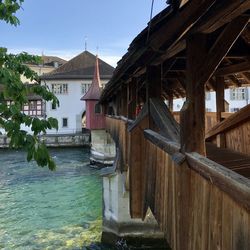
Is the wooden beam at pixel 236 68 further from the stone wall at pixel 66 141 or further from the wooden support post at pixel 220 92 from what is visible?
the stone wall at pixel 66 141

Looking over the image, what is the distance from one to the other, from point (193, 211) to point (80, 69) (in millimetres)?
38588

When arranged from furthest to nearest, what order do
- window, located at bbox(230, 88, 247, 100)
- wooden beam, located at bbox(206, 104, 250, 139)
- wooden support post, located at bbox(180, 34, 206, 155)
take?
1. window, located at bbox(230, 88, 247, 100)
2. wooden beam, located at bbox(206, 104, 250, 139)
3. wooden support post, located at bbox(180, 34, 206, 155)

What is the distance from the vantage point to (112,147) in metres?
25.8

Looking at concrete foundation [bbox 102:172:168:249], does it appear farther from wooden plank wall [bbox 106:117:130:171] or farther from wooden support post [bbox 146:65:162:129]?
wooden support post [bbox 146:65:162:129]

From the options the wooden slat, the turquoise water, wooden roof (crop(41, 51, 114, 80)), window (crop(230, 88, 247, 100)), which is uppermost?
wooden roof (crop(41, 51, 114, 80))

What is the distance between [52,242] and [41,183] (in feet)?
28.8

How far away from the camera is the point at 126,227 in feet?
32.3

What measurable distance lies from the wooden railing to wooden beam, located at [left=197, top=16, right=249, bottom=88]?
705 mm

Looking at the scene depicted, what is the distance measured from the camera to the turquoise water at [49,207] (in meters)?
10.4

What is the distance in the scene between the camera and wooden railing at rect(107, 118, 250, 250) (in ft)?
7.45

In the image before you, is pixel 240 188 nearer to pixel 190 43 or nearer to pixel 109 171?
pixel 190 43

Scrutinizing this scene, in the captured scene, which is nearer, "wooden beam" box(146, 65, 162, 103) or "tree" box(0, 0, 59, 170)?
"tree" box(0, 0, 59, 170)

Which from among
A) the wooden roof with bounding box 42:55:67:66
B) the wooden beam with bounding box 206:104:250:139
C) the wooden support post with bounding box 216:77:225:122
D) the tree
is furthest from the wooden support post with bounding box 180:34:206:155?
the wooden roof with bounding box 42:55:67:66

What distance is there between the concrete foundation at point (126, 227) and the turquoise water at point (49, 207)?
2.34 ft
